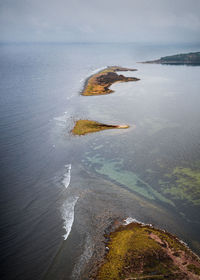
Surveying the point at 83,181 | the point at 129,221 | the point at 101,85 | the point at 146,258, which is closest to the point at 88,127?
the point at 83,181

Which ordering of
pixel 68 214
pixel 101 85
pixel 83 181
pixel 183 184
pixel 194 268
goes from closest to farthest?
pixel 194 268, pixel 68 214, pixel 183 184, pixel 83 181, pixel 101 85

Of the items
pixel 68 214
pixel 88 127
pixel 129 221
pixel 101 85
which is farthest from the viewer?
pixel 101 85

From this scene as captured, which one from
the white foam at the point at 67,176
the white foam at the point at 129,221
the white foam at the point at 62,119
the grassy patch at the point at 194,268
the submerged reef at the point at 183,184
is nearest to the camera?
the grassy patch at the point at 194,268

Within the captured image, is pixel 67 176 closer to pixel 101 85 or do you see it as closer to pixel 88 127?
pixel 88 127

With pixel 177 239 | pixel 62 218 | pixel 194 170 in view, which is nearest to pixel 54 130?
pixel 62 218

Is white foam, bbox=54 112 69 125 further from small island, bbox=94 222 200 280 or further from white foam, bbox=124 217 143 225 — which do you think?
small island, bbox=94 222 200 280

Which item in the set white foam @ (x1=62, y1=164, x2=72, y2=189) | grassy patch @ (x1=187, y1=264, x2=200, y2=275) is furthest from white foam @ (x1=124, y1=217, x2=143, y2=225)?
white foam @ (x1=62, y1=164, x2=72, y2=189)

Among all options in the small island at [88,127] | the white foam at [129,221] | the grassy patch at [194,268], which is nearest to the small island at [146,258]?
the grassy patch at [194,268]

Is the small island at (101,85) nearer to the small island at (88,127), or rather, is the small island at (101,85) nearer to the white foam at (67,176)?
the small island at (88,127)
